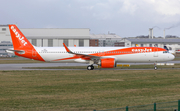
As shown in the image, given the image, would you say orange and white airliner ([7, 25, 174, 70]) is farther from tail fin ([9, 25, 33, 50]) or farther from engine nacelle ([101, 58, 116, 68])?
engine nacelle ([101, 58, 116, 68])

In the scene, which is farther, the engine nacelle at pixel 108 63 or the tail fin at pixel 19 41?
the tail fin at pixel 19 41

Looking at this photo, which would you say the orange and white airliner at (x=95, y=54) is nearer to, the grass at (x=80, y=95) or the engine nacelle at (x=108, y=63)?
the engine nacelle at (x=108, y=63)

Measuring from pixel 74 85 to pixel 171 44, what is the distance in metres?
121

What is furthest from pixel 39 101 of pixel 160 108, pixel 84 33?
pixel 84 33

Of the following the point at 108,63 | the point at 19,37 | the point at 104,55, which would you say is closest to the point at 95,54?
the point at 104,55

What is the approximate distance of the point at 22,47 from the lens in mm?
42688

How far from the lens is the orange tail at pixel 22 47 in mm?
42312

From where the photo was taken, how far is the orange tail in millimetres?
42312

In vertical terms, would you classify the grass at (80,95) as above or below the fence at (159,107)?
below

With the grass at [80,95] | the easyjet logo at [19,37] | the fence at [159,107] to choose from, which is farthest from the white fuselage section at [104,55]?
the fence at [159,107]

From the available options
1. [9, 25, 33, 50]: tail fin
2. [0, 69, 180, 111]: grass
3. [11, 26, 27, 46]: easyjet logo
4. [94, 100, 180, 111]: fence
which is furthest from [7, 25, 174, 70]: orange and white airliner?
[94, 100, 180, 111]: fence

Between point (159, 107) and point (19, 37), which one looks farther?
point (19, 37)

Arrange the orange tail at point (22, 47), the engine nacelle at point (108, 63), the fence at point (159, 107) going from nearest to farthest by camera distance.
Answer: the fence at point (159, 107), the engine nacelle at point (108, 63), the orange tail at point (22, 47)

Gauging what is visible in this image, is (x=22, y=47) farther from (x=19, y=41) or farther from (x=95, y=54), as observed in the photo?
(x=95, y=54)
